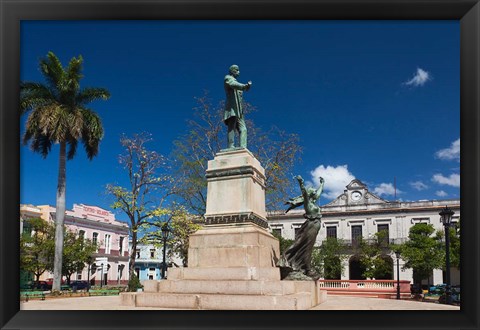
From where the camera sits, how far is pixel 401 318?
228 inches

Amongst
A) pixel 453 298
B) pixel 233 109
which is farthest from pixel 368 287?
pixel 233 109

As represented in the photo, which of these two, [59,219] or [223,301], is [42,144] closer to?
[59,219]

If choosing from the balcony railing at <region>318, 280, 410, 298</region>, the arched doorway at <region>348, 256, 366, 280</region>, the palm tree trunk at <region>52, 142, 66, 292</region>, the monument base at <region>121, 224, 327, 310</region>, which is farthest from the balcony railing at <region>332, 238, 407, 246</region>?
the monument base at <region>121, 224, 327, 310</region>

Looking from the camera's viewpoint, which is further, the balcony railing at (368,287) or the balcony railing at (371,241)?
the balcony railing at (371,241)

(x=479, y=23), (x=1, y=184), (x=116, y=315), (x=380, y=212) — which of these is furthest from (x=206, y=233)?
(x=380, y=212)

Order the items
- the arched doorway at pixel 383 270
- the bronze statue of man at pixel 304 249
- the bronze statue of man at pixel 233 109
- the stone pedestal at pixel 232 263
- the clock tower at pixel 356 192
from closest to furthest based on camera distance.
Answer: the stone pedestal at pixel 232 263 → the bronze statue of man at pixel 304 249 → the bronze statue of man at pixel 233 109 → the arched doorway at pixel 383 270 → the clock tower at pixel 356 192

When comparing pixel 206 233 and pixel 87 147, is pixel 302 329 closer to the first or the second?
pixel 206 233

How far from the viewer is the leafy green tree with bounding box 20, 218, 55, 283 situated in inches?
1209

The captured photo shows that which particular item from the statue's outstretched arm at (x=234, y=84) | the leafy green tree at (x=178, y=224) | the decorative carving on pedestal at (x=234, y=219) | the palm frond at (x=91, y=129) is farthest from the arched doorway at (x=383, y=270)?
the statue's outstretched arm at (x=234, y=84)

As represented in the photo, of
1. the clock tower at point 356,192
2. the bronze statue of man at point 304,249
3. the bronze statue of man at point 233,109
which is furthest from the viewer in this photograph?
the clock tower at point 356,192

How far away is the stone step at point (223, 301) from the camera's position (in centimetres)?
817

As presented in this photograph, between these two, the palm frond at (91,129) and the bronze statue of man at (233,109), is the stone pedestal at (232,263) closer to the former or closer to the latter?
the bronze statue of man at (233,109)

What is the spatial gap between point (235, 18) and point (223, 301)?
16.4 ft

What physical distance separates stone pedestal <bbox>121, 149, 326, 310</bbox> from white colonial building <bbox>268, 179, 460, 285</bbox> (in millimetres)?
36520
